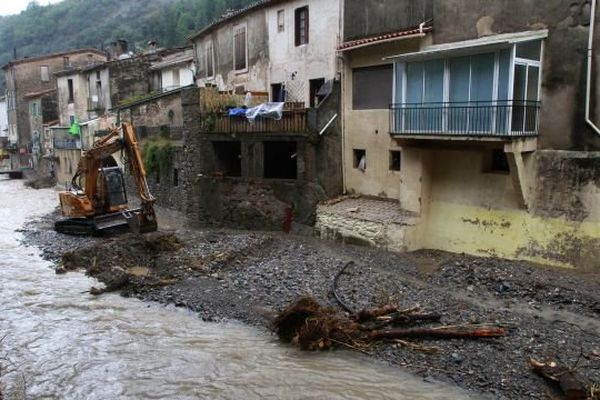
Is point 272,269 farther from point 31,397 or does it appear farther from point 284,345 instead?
point 31,397

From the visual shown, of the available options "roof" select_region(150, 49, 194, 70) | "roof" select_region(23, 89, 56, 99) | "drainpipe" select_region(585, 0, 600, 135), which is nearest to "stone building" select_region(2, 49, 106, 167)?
"roof" select_region(23, 89, 56, 99)

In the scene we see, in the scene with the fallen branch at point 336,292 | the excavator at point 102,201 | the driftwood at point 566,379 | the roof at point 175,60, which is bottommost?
the driftwood at point 566,379

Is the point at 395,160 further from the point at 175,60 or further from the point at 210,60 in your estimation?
the point at 175,60

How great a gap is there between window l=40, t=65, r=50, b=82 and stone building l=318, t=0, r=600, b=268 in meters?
40.5

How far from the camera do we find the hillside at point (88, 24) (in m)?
72.9

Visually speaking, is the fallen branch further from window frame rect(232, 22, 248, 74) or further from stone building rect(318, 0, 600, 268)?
window frame rect(232, 22, 248, 74)

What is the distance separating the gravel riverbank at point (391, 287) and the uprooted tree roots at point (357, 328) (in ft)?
0.74

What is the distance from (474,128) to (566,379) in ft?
24.7

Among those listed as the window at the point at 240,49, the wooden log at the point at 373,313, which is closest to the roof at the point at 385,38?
the window at the point at 240,49

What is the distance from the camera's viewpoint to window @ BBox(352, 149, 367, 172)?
20344 millimetres

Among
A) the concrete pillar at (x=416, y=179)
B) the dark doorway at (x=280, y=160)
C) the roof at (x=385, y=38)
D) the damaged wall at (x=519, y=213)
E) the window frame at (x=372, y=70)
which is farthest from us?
the dark doorway at (x=280, y=160)

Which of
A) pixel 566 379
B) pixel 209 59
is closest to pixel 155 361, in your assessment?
pixel 566 379

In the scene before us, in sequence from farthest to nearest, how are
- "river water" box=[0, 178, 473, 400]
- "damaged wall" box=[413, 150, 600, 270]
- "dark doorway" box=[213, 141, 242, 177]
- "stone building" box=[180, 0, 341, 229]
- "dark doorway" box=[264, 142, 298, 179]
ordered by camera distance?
"dark doorway" box=[213, 141, 242, 177], "dark doorway" box=[264, 142, 298, 179], "stone building" box=[180, 0, 341, 229], "damaged wall" box=[413, 150, 600, 270], "river water" box=[0, 178, 473, 400]

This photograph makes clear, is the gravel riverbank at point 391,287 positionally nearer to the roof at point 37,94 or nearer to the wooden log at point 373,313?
the wooden log at point 373,313
